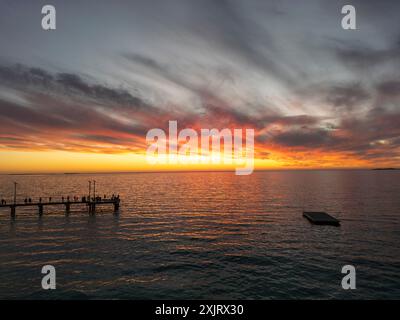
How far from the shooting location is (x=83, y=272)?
92.5ft

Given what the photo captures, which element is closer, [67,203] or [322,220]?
[322,220]

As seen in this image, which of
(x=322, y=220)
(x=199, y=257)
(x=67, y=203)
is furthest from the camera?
(x=67, y=203)

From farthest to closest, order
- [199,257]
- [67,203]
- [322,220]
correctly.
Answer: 1. [67,203]
2. [322,220]
3. [199,257]

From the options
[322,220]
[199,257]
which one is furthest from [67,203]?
[322,220]

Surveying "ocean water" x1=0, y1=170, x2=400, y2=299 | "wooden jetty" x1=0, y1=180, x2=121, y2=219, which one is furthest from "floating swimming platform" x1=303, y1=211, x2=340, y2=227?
"wooden jetty" x1=0, y1=180, x2=121, y2=219

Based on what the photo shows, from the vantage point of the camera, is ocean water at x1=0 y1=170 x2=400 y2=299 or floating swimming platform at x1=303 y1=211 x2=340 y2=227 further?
floating swimming platform at x1=303 y1=211 x2=340 y2=227

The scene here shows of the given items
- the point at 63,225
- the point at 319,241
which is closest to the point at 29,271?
the point at 63,225

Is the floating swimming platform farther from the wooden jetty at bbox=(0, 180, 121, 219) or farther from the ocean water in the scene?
the wooden jetty at bbox=(0, 180, 121, 219)

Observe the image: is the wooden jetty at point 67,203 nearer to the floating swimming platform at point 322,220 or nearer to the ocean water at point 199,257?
the ocean water at point 199,257

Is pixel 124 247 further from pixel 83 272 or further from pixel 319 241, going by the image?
pixel 319 241

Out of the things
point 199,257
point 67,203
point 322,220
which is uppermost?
point 67,203

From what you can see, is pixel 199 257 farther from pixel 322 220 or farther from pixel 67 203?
pixel 67 203

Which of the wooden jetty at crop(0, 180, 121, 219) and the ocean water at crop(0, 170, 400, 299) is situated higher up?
the wooden jetty at crop(0, 180, 121, 219)

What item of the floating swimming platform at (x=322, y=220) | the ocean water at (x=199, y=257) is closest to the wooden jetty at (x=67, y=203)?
the ocean water at (x=199, y=257)
